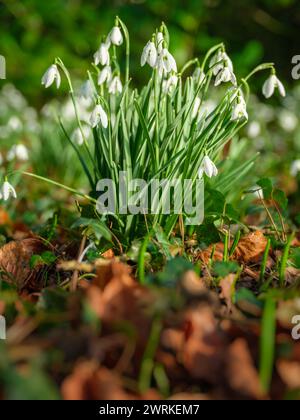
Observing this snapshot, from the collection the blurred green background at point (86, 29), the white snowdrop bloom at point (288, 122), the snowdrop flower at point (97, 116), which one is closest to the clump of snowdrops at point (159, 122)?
the snowdrop flower at point (97, 116)

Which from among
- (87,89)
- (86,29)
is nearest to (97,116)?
(87,89)

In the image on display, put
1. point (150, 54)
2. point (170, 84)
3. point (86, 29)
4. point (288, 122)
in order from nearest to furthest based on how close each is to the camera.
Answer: point (150, 54), point (170, 84), point (288, 122), point (86, 29)

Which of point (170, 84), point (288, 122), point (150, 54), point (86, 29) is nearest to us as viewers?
point (150, 54)

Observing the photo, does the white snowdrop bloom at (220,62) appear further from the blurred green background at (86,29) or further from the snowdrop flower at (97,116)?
the blurred green background at (86,29)

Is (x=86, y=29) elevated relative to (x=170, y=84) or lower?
elevated

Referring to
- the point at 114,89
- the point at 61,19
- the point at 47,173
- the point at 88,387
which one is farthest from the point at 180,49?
the point at 88,387

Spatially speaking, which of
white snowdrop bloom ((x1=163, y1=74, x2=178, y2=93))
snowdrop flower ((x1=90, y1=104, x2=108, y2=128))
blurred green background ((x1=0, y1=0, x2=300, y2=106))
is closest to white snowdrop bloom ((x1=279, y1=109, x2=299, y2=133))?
blurred green background ((x1=0, y1=0, x2=300, y2=106))

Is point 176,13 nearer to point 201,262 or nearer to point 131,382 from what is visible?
point 201,262

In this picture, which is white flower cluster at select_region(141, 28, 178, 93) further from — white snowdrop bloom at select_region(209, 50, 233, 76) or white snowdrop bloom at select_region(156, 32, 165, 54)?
white snowdrop bloom at select_region(209, 50, 233, 76)

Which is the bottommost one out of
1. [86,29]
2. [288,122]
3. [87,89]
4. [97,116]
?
[97,116]

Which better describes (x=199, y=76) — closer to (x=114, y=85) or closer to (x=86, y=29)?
(x=114, y=85)
